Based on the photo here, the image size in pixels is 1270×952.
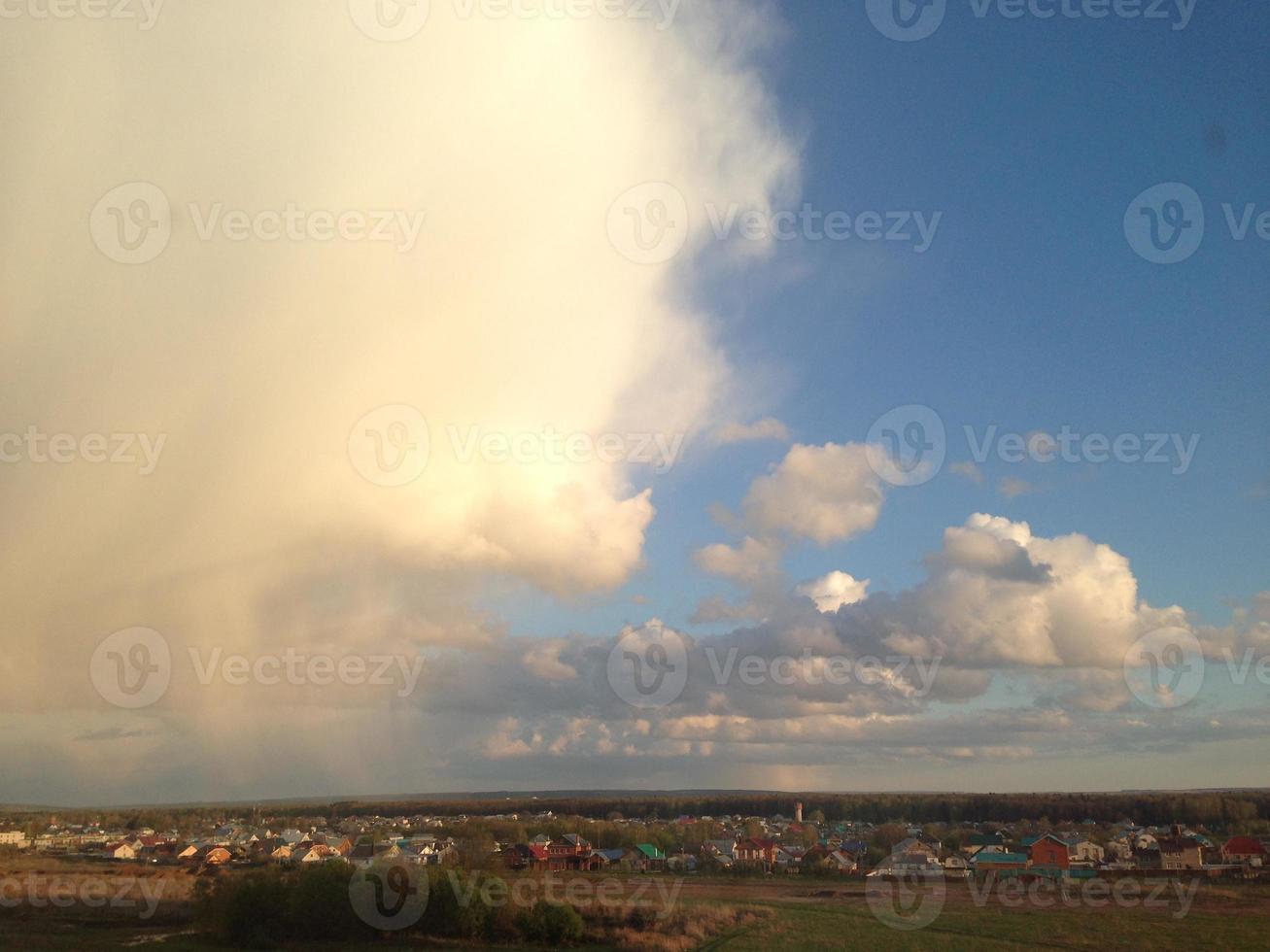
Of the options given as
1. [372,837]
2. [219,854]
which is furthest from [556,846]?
[219,854]

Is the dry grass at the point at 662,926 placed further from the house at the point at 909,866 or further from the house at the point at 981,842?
the house at the point at 981,842

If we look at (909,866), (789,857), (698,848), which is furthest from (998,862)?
(698,848)

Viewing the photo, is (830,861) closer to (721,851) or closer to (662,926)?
(721,851)

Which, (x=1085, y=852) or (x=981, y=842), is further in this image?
(x=981, y=842)

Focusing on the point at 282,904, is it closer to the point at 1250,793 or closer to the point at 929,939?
the point at 929,939

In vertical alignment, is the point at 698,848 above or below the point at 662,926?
below

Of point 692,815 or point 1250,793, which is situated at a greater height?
point 1250,793

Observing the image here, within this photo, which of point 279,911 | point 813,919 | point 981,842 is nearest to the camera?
point 279,911

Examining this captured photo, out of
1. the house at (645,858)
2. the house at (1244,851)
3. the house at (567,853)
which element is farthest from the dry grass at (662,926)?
the house at (1244,851)
